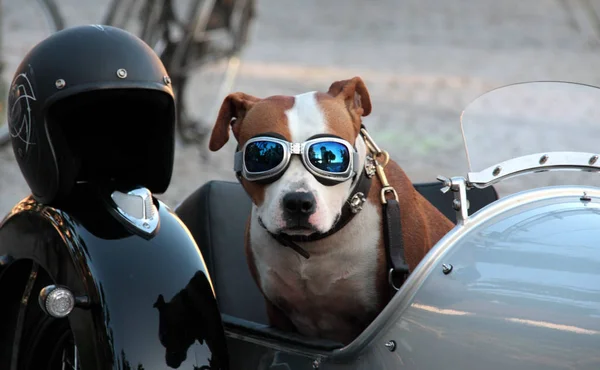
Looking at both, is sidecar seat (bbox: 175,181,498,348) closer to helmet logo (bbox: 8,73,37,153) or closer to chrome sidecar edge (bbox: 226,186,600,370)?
helmet logo (bbox: 8,73,37,153)

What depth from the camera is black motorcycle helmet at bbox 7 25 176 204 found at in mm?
1926

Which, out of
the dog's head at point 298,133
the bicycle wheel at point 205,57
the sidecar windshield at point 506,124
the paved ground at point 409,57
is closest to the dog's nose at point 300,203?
the dog's head at point 298,133

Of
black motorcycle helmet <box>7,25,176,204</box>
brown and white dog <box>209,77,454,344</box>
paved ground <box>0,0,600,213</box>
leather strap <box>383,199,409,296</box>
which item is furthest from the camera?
paved ground <box>0,0,600,213</box>

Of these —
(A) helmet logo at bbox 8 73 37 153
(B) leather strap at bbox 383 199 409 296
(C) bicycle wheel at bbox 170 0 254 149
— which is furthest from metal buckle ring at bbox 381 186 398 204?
(C) bicycle wheel at bbox 170 0 254 149

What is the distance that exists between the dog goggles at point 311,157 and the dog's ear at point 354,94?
24 centimetres

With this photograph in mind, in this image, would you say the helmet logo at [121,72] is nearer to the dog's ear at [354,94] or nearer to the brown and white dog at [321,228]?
the brown and white dog at [321,228]

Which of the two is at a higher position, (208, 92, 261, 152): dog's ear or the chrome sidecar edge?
(208, 92, 261, 152): dog's ear

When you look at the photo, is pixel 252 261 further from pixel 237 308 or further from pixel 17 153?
pixel 17 153

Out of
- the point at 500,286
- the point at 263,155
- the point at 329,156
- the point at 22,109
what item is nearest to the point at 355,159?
the point at 329,156

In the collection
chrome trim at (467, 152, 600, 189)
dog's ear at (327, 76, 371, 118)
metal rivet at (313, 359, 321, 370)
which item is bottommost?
metal rivet at (313, 359, 321, 370)

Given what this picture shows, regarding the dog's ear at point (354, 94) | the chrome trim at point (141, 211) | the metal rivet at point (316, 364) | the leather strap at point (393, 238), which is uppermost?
the dog's ear at point (354, 94)

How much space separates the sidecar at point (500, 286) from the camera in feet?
5.00

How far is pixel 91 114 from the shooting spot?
2025mm

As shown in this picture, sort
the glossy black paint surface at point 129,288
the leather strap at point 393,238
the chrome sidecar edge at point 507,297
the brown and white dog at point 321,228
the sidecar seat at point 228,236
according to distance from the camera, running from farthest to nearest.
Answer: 1. the sidecar seat at point 228,236
2. the leather strap at point 393,238
3. the brown and white dog at point 321,228
4. the glossy black paint surface at point 129,288
5. the chrome sidecar edge at point 507,297
